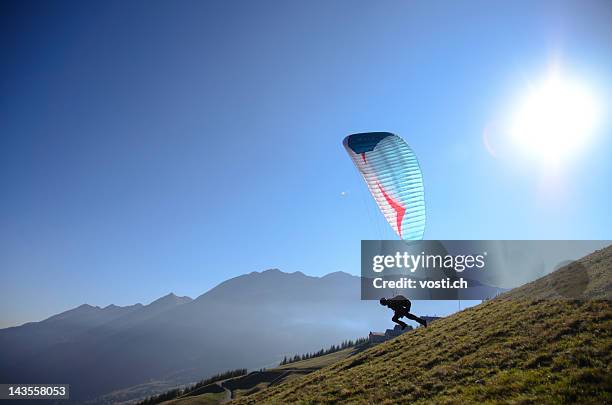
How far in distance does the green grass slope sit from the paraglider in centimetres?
776

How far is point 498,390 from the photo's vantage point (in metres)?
15.6

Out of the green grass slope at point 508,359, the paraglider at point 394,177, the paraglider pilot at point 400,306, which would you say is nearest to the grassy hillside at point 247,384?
the green grass slope at point 508,359

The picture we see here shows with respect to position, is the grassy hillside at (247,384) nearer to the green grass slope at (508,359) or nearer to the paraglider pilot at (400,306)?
the green grass slope at (508,359)

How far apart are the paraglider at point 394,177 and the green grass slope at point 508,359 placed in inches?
305

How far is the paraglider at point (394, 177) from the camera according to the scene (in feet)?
91.4

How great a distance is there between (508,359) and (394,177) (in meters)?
13.3

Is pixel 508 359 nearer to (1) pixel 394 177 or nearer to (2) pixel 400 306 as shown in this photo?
(2) pixel 400 306

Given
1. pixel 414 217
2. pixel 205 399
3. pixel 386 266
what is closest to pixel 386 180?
pixel 414 217

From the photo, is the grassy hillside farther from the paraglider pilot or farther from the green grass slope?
the paraglider pilot

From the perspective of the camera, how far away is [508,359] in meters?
18.9

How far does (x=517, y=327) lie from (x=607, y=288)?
629 cm

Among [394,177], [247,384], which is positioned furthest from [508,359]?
[247,384]

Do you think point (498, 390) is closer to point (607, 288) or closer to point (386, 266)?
point (607, 288)

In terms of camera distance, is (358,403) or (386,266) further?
(386,266)
